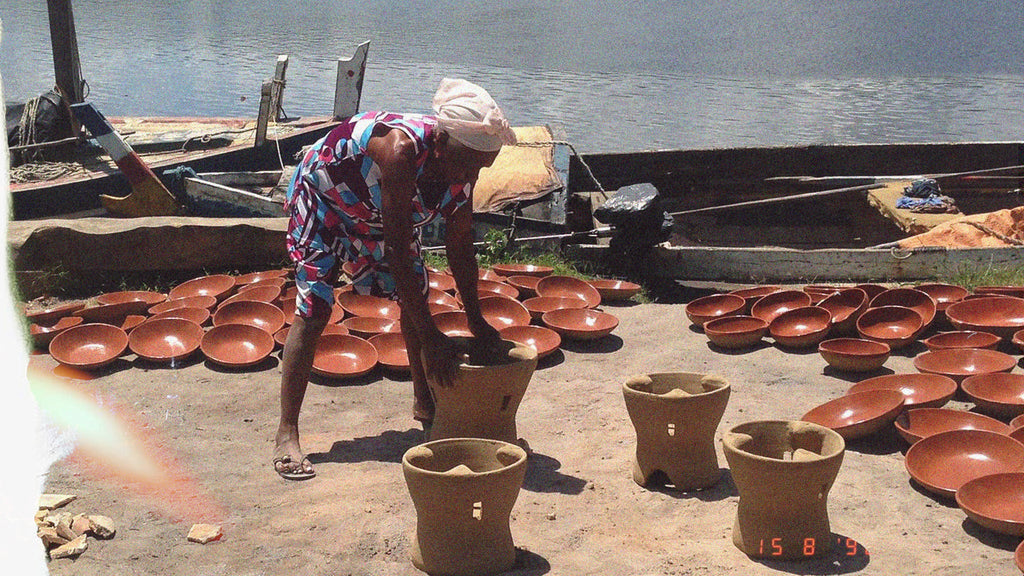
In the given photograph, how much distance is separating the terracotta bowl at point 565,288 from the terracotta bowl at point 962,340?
1.75m

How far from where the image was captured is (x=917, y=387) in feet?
12.7

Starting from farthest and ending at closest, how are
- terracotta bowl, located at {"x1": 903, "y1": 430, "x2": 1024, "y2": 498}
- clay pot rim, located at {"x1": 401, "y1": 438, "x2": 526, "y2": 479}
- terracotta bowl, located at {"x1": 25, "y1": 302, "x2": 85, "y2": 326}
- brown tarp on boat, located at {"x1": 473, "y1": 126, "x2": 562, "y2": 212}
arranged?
brown tarp on boat, located at {"x1": 473, "y1": 126, "x2": 562, "y2": 212} < terracotta bowl, located at {"x1": 25, "y1": 302, "x2": 85, "y2": 326} < terracotta bowl, located at {"x1": 903, "y1": 430, "x2": 1024, "y2": 498} < clay pot rim, located at {"x1": 401, "y1": 438, "x2": 526, "y2": 479}

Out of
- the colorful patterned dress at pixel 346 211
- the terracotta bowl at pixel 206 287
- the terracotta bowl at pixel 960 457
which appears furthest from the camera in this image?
the terracotta bowl at pixel 206 287

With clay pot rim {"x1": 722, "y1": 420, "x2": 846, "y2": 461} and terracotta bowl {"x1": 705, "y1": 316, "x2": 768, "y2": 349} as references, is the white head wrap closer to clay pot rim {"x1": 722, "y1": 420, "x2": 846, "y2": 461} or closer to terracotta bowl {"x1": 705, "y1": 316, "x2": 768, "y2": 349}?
clay pot rim {"x1": 722, "y1": 420, "x2": 846, "y2": 461}

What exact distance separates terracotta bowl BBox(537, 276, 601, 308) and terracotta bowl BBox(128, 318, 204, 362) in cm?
184

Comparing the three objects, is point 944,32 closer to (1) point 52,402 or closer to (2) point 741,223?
(2) point 741,223

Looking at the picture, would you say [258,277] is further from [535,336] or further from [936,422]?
[936,422]

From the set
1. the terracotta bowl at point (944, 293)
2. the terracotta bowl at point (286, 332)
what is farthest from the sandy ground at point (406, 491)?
the terracotta bowl at point (944, 293)

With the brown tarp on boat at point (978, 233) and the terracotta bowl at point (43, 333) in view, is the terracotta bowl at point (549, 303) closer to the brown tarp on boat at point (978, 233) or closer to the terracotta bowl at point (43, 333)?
the terracotta bowl at point (43, 333)

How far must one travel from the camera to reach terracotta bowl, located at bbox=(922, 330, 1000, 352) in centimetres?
439

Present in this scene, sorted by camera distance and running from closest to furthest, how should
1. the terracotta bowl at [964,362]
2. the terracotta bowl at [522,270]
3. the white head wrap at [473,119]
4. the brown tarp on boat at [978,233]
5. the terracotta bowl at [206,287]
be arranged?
the white head wrap at [473,119] < the terracotta bowl at [964,362] < the terracotta bowl at [206,287] < the terracotta bowl at [522,270] < the brown tarp on boat at [978,233]

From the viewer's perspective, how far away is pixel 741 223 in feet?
29.4

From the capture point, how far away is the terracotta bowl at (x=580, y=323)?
488cm

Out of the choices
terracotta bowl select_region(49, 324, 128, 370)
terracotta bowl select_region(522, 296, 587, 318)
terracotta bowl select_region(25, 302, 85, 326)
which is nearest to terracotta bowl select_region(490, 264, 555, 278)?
terracotta bowl select_region(522, 296, 587, 318)
